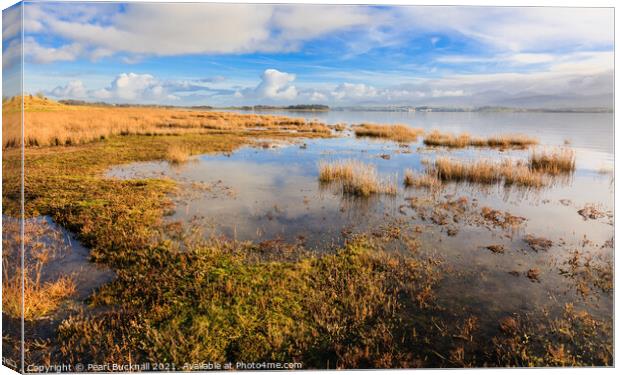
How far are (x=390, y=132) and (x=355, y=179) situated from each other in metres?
8.35

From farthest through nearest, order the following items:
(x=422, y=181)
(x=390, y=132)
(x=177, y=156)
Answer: (x=390, y=132) < (x=177, y=156) < (x=422, y=181)

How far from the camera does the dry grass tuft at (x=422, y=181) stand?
13.7 metres

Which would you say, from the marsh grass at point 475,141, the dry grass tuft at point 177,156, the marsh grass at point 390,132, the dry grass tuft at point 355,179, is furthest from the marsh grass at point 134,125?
the marsh grass at point 475,141

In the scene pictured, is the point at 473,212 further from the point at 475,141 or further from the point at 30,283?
the point at 30,283

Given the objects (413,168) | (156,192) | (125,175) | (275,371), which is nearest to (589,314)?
(275,371)

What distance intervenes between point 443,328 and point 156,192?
948 cm

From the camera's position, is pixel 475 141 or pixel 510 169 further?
pixel 475 141

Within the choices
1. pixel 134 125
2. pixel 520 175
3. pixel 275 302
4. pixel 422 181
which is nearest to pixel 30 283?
pixel 275 302

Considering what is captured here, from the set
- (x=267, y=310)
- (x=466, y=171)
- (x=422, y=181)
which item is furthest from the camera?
(x=466, y=171)

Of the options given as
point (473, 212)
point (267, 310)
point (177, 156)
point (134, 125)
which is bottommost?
point (267, 310)

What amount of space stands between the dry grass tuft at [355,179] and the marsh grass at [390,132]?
193 inches

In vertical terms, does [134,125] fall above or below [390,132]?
below

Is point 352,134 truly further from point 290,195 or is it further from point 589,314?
point 589,314

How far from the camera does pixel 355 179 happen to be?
531 inches
